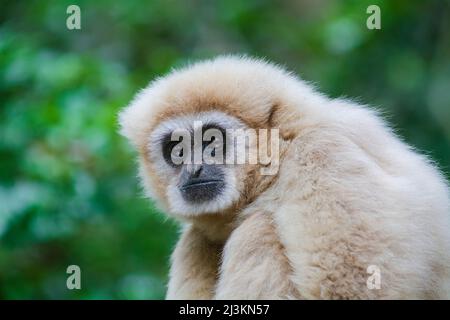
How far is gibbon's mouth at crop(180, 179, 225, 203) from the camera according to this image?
459 centimetres

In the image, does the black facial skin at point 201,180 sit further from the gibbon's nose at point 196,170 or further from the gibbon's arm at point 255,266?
the gibbon's arm at point 255,266

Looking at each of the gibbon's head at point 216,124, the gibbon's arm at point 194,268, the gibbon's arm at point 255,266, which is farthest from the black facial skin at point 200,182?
the gibbon's arm at point 255,266

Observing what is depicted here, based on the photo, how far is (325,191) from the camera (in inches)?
152

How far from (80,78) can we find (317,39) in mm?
4840

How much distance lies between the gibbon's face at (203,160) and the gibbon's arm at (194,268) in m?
0.23

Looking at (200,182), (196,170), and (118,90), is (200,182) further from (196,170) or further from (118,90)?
(118,90)

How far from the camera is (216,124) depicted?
4.65 m

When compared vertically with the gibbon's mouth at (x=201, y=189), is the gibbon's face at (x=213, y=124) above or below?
above

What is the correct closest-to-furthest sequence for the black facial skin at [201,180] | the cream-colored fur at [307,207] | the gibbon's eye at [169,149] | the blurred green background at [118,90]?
the cream-colored fur at [307,207], the black facial skin at [201,180], the gibbon's eye at [169,149], the blurred green background at [118,90]

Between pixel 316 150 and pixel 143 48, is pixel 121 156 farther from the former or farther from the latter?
pixel 316 150

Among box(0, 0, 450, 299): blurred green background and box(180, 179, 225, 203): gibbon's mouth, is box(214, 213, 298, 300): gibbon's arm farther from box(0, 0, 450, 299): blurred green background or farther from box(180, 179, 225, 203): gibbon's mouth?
box(0, 0, 450, 299): blurred green background

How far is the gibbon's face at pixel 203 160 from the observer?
180 inches

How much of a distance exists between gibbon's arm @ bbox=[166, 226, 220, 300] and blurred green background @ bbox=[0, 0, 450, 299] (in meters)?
1.03

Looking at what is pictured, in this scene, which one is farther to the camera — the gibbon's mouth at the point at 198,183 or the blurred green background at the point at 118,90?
the blurred green background at the point at 118,90
